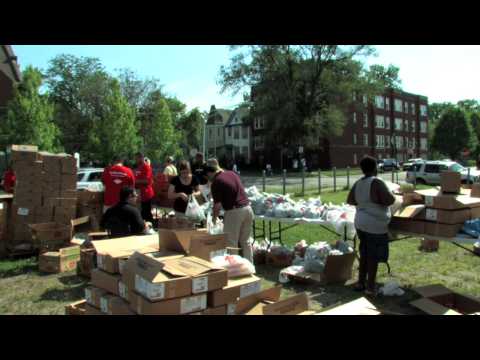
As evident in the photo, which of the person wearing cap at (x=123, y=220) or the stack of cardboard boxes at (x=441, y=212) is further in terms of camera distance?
the person wearing cap at (x=123, y=220)

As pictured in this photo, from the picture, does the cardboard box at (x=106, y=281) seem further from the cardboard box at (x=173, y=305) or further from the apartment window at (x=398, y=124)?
the apartment window at (x=398, y=124)

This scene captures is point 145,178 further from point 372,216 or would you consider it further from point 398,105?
point 398,105

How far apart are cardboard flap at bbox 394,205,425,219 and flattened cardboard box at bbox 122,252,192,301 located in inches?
145

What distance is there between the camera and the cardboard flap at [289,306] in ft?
9.98

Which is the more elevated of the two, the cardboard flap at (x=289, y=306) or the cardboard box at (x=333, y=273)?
the cardboard flap at (x=289, y=306)

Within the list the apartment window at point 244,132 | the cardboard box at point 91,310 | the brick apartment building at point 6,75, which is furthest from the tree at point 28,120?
the apartment window at point 244,132

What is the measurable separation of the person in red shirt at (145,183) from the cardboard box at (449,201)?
528 centimetres

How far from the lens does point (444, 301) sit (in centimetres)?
477

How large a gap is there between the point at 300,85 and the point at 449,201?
36116 mm

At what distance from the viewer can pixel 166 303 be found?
115 inches

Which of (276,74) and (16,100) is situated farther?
(276,74)
